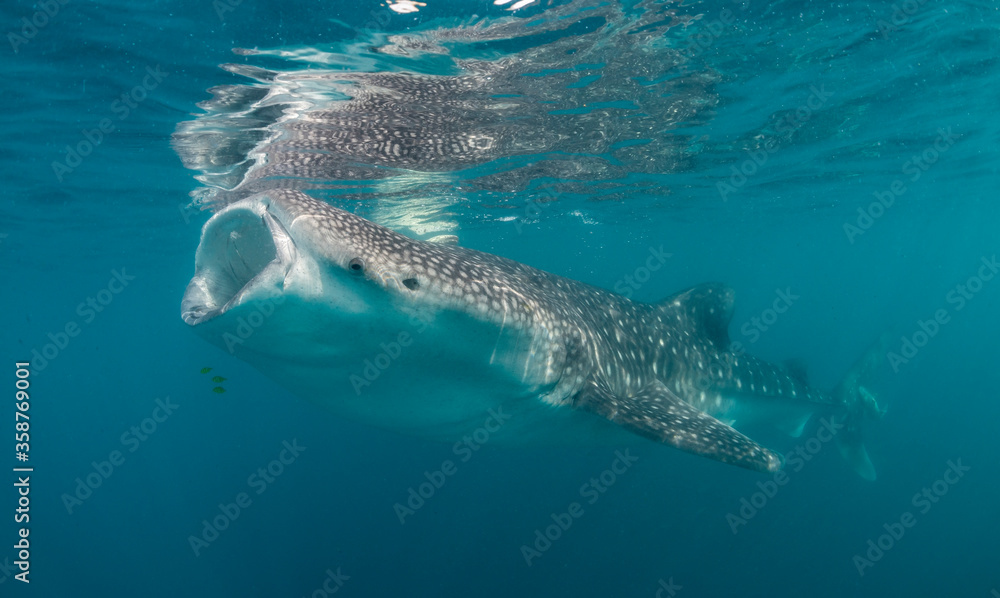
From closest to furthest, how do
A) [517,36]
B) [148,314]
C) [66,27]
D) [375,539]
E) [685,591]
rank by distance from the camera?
[66,27] < [517,36] < [685,591] < [375,539] < [148,314]

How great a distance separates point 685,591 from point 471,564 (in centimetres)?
554

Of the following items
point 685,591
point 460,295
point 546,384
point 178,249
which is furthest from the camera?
point 178,249

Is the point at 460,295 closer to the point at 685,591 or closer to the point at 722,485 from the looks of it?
the point at 685,591

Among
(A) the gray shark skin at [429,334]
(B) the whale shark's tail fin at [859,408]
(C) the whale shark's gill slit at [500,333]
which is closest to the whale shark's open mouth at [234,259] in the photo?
(A) the gray shark skin at [429,334]

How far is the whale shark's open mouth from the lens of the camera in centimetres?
303

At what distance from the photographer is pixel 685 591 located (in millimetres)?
12859

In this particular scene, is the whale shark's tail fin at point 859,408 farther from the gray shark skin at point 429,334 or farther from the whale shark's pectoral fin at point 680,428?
the whale shark's pectoral fin at point 680,428

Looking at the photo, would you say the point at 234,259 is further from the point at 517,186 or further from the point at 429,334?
the point at 517,186

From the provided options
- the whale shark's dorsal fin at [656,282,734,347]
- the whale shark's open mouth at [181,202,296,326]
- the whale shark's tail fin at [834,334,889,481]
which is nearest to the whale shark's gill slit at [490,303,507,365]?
the whale shark's open mouth at [181,202,296,326]

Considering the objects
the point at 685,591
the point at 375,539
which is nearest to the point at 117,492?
the point at 375,539

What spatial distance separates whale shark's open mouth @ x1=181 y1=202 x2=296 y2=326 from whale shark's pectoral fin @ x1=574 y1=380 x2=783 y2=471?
3338 mm

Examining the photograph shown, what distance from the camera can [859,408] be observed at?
463 inches

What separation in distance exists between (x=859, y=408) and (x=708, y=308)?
6.24 meters

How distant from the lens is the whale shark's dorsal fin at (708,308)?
820 centimetres
